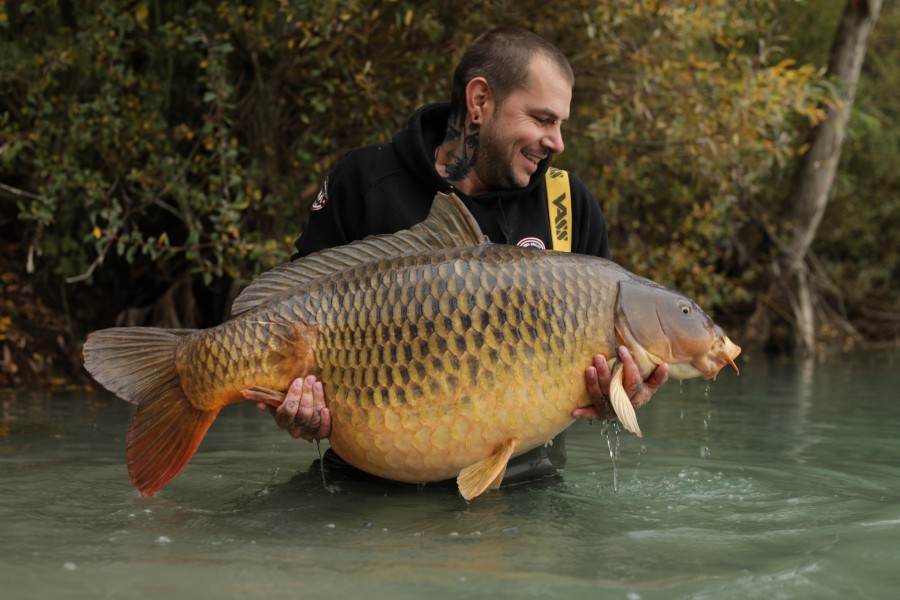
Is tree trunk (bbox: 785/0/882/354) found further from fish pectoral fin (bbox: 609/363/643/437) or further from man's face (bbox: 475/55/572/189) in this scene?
fish pectoral fin (bbox: 609/363/643/437)

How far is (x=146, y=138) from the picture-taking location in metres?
5.94

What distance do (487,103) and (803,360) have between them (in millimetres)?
6149

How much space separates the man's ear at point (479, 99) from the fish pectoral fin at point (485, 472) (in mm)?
1141

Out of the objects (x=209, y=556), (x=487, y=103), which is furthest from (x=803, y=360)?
(x=209, y=556)

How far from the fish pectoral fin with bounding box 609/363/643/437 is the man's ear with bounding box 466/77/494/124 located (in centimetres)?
107

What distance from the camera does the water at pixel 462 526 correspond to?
2148 mm

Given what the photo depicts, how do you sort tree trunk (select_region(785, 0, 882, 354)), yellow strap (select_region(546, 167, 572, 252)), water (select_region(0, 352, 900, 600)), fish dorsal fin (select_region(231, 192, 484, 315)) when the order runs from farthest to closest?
tree trunk (select_region(785, 0, 882, 354)) → yellow strap (select_region(546, 167, 572, 252)) → fish dorsal fin (select_region(231, 192, 484, 315)) → water (select_region(0, 352, 900, 600))

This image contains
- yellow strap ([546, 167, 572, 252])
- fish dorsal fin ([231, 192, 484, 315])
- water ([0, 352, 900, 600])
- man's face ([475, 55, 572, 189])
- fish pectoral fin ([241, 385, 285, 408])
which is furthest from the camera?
yellow strap ([546, 167, 572, 252])

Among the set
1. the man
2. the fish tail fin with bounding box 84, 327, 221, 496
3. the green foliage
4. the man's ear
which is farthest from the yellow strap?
the green foliage

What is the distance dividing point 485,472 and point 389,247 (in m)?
0.63

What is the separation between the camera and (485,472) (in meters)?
2.64

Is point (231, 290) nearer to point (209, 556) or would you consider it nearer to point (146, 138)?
point (146, 138)

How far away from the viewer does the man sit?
3.24 meters

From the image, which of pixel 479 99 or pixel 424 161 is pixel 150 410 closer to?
pixel 424 161
